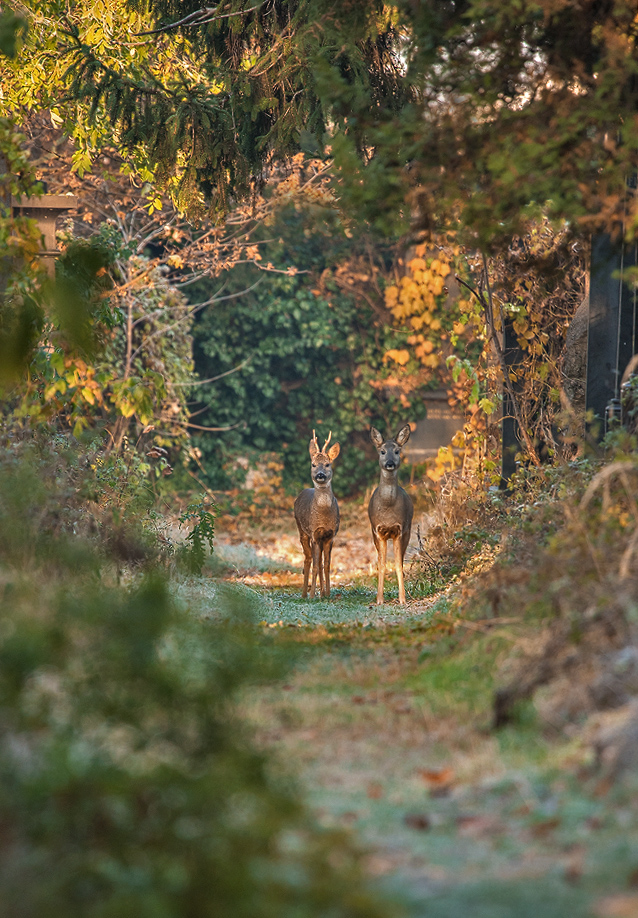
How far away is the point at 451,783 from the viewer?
392 centimetres

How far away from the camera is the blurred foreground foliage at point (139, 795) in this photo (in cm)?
278

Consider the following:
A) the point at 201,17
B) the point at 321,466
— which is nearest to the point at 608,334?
the point at 321,466

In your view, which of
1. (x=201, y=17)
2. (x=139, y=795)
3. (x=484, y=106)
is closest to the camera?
(x=139, y=795)

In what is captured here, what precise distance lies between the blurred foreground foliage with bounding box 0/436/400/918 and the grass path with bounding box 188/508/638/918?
0.28m

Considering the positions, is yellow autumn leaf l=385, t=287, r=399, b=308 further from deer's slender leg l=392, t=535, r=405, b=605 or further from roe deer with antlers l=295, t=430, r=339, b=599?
deer's slender leg l=392, t=535, r=405, b=605

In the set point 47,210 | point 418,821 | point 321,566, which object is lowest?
point 418,821

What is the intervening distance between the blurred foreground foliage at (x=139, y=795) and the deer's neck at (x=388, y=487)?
5.93 meters

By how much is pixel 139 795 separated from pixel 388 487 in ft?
23.6

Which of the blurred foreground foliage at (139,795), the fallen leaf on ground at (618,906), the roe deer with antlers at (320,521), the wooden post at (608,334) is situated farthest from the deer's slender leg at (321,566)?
the fallen leaf on ground at (618,906)

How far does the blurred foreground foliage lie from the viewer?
9.13ft

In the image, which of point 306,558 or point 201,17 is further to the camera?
point 306,558

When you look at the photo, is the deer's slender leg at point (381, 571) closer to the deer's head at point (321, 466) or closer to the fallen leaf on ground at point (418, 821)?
the deer's head at point (321, 466)

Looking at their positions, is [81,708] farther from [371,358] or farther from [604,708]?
[371,358]

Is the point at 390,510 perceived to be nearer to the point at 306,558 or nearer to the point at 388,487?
the point at 388,487
